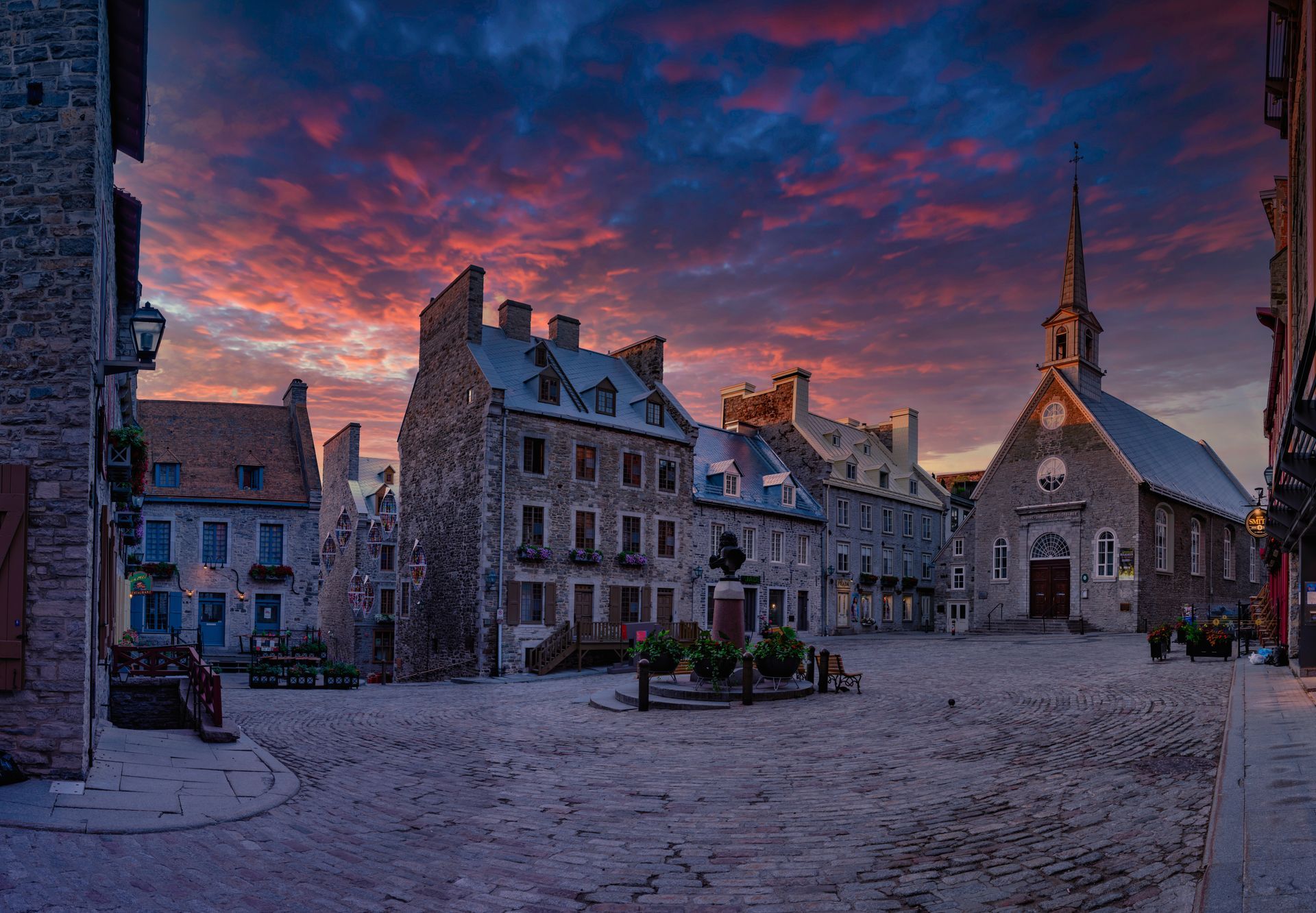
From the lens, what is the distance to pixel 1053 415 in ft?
141

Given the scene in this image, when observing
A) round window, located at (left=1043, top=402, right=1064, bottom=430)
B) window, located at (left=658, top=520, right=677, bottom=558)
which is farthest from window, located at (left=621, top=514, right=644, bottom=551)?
round window, located at (left=1043, top=402, right=1064, bottom=430)

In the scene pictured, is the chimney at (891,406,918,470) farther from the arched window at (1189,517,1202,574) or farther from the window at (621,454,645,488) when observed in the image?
the window at (621,454,645,488)

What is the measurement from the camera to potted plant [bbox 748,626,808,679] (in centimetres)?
1703

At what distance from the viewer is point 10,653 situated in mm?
8898

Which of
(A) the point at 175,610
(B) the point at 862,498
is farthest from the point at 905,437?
(A) the point at 175,610

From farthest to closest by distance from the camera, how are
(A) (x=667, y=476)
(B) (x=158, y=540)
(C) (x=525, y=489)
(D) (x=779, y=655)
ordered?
(A) (x=667, y=476) → (B) (x=158, y=540) → (C) (x=525, y=489) → (D) (x=779, y=655)

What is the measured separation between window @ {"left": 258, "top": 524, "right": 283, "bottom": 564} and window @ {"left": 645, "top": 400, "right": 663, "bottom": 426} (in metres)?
15.3

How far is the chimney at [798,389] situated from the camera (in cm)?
4634

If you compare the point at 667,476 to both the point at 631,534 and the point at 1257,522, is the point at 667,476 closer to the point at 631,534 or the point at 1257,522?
the point at 631,534

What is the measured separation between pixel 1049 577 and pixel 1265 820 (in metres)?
38.3

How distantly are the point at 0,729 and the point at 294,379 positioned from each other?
1273 inches

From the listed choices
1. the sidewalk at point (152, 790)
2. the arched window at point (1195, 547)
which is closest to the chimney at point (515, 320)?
the sidewalk at point (152, 790)

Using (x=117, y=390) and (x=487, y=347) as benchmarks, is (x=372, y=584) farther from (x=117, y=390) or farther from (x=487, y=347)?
(x=117, y=390)

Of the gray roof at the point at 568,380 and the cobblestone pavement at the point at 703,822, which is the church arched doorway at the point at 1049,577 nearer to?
the gray roof at the point at 568,380
